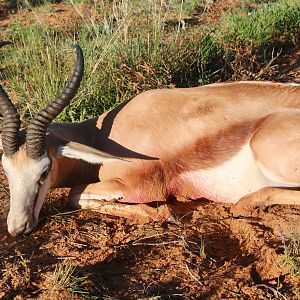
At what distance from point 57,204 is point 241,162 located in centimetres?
195

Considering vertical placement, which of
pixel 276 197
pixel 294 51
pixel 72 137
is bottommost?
pixel 294 51

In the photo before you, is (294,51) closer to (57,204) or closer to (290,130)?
(290,130)

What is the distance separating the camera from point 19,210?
5.12m

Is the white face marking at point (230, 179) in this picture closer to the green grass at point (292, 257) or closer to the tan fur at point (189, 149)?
the tan fur at point (189, 149)

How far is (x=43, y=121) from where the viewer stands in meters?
5.27

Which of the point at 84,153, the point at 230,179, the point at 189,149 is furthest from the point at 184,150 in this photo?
the point at 84,153

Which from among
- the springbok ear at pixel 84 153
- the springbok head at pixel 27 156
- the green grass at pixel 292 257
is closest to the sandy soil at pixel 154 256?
the green grass at pixel 292 257

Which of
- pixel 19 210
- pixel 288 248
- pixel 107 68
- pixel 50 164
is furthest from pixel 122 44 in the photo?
pixel 288 248

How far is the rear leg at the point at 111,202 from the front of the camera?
5605 millimetres

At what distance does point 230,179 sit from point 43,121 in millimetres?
2021

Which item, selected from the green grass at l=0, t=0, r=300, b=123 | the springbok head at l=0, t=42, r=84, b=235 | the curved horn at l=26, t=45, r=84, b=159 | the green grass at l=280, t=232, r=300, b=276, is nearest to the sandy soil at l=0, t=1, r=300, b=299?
the green grass at l=280, t=232, r=300, b=276

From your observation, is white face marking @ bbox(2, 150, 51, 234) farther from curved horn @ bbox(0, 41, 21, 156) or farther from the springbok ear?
the springbok ear

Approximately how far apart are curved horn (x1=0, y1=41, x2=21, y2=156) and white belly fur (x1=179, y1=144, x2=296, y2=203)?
5.79ft

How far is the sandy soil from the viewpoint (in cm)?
414
